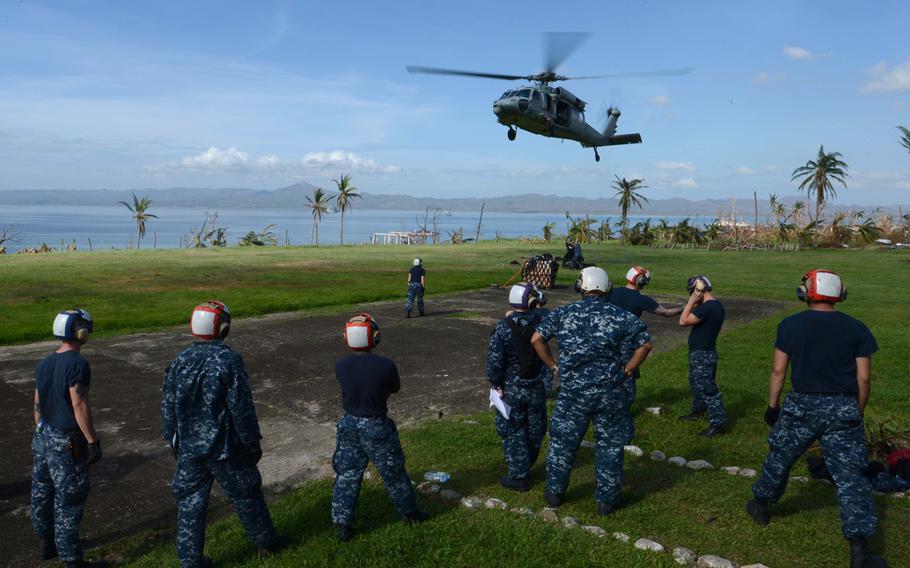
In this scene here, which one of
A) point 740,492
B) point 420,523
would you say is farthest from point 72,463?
point 740,492

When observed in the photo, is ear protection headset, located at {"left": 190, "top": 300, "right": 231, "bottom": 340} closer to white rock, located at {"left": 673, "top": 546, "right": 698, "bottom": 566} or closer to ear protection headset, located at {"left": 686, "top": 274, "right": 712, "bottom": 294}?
white rock, located at {"left": 673, "top": 546, "right": 698, "bottom": 566}

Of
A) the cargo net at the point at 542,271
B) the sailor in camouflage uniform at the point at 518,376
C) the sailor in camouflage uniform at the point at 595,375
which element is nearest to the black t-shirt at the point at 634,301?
the sailor in camouflage uniform at the point at 518,376

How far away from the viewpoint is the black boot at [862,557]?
4719 millimetres

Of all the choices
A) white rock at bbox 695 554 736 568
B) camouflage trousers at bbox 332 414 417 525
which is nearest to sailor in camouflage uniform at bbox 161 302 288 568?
camouflage trousers at bbox 332 414 417 525

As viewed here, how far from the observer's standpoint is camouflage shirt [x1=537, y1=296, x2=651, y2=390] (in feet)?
18.1

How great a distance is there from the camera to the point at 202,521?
4715mm

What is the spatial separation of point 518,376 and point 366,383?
1.79 metres

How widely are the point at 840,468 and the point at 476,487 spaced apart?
3290 mm

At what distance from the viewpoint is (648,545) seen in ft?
16.7

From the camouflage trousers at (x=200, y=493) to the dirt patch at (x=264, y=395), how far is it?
1.34 m

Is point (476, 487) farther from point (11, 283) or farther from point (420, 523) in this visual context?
point (11, 283)

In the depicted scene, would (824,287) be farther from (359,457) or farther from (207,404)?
(207,404)

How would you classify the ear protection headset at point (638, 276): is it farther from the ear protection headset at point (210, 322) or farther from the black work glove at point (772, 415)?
the ear protection headset at point (210, 322)

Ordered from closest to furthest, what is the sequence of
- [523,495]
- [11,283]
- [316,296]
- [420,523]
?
[420,523] < [523,495] < [316,296] < [11,283]
